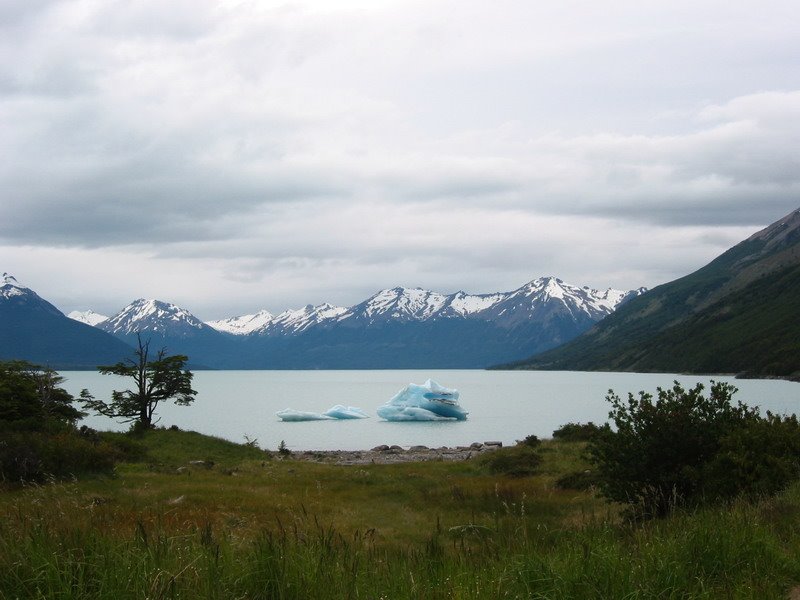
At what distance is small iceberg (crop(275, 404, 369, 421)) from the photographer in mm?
97706

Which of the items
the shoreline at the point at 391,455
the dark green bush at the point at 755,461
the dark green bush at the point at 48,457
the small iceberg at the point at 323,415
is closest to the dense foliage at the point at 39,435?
the dark green bush at the point at 48,457

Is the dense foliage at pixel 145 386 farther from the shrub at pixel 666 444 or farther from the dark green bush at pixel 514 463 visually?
the shrub at pixel 666 444

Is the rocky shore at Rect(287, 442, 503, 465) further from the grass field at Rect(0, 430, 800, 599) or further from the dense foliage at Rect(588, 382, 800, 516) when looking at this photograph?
the grass field at Rect(0, 430, 800, 599)

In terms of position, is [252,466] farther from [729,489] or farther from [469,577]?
[469,577]

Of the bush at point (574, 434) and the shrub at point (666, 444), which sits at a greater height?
the shrub at point (666, 444)

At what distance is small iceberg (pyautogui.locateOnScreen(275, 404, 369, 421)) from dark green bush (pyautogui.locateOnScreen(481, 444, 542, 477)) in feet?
209

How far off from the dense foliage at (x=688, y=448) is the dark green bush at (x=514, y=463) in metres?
13.6

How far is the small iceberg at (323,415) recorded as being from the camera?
97.7m

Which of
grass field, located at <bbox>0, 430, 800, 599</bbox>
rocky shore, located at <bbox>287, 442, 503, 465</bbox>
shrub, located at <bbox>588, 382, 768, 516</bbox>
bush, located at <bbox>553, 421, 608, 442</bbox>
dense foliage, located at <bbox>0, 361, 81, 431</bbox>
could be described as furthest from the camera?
rocky shore, located at <bbox>287, 442, 503, 465</bbox>

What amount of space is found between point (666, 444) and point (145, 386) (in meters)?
44.6

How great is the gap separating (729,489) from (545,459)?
64.8 ft

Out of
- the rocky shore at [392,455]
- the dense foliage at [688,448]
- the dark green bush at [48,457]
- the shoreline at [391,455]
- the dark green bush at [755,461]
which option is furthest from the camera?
the rocky shore at [392,455]

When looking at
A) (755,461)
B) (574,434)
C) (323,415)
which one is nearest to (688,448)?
(755,461)

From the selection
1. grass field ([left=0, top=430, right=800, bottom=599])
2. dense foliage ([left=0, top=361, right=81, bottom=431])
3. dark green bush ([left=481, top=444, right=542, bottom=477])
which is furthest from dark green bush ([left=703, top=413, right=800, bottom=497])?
dense foliage ([left=0, top=361, right=81, bottom=431])
